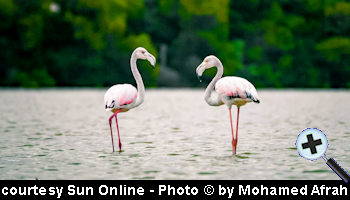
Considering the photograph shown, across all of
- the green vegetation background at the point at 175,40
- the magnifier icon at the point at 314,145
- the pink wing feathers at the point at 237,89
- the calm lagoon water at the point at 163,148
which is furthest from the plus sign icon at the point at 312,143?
the green vegetation background at the point at 175,40

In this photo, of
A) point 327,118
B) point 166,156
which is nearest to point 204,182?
point 166,156

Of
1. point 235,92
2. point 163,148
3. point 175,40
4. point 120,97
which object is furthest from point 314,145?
point 175,40

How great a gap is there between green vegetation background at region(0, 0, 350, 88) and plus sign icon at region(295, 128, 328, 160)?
46453 millimetres

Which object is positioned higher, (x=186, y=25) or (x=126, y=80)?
(x=186, y=25)

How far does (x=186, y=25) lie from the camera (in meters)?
60.8

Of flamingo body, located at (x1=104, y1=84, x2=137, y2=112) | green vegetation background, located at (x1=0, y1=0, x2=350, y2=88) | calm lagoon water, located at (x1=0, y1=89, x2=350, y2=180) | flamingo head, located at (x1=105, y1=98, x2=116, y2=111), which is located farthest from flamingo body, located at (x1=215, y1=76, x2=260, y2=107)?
green vegetation background, located at (x1=0, y1=0, x2=350, y2=88)

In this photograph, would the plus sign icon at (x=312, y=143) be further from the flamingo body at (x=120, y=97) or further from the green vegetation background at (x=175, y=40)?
the green vegetation background at (x=175, y=40)

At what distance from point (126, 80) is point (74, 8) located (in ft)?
25.6

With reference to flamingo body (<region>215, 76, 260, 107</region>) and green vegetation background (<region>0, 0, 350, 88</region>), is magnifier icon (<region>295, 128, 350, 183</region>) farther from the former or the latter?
green vegetation background (<region>0, 0, 350, 88</region>)

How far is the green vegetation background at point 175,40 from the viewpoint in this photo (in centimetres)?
5575

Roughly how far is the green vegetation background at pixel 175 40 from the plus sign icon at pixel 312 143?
46453mm

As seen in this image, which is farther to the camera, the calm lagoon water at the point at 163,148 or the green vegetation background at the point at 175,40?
the green vegetation background at the point at 175,40

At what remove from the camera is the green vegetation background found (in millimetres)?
55750

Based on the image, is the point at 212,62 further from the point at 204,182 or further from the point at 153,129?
the point at 153,129
